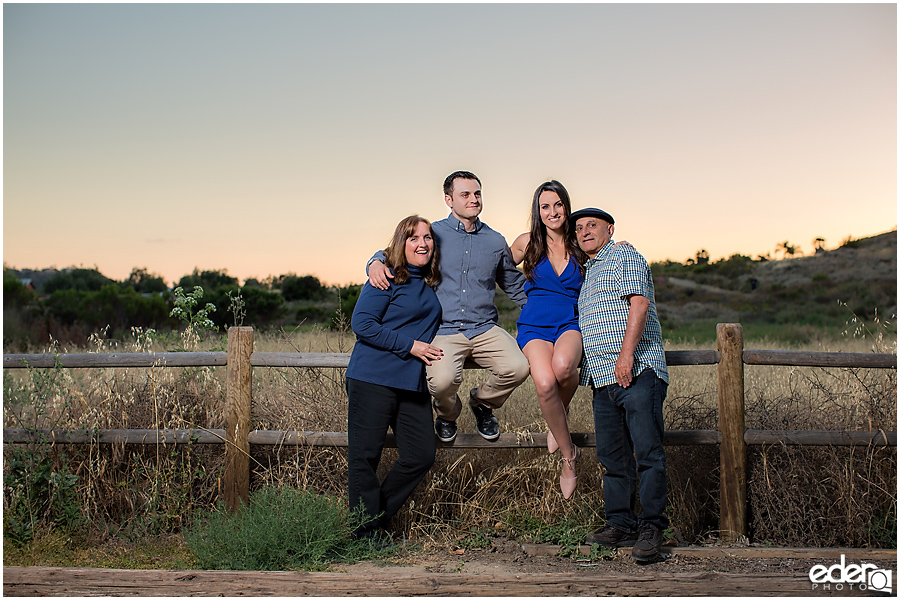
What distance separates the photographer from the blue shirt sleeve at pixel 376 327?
456cm

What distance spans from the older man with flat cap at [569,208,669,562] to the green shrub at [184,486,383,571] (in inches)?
65.6

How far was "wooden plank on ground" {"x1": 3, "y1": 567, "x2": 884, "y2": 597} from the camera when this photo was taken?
423cm

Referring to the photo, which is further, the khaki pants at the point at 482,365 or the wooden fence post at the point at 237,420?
the wooden fence post at the point at 237,420

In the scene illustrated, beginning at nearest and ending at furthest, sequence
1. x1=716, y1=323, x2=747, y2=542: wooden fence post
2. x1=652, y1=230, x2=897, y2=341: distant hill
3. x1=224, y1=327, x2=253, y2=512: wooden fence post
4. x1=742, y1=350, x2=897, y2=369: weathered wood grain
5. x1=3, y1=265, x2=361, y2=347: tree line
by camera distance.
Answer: x1=742, y1=350, x2=897, y2=369: weathered wood grain → x1=716, y1=323, x2=747, y2=542: wooden fence post → x1=224, y1=327, x2=253, y2=512: wooden fence post → x1=3, y1=265, x2=361, y2=347: tree line → x1=652, y1=230, x2=897, y2=341: distant hill

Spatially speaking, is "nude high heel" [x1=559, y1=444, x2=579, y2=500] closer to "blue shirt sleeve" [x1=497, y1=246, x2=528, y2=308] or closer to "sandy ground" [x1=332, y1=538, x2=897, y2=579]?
"sandy ground" [x1=332, y1=538, x2=897, y2=579]

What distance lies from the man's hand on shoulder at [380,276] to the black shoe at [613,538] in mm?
2180

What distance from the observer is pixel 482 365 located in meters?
4.78

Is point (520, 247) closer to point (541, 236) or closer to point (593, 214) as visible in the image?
point (541, 236)

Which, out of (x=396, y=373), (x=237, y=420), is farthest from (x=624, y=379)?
(x=237, y=420)

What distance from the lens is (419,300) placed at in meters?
4.71

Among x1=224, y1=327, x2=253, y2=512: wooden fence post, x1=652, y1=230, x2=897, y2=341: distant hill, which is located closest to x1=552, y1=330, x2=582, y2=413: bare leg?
x1=224, y1=327, x2=253, y2=512: wooden fence post

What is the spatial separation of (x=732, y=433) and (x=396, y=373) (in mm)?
2522

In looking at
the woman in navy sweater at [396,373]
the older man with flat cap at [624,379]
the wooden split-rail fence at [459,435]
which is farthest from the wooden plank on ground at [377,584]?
the wooden split-rail fence at [459,435]

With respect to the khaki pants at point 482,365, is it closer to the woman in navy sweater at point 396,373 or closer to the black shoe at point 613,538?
the woman in navy sweater at point 396,373
